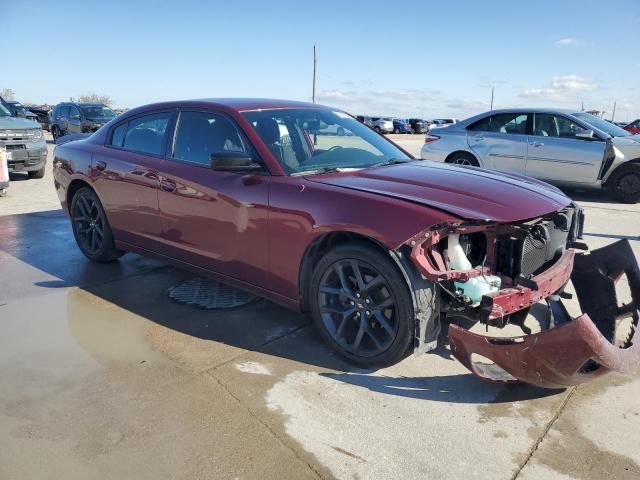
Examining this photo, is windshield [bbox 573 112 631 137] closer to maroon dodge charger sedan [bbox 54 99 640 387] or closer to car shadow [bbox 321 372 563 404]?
maroon dodge charger sedan [bbox 54 99 640 387]

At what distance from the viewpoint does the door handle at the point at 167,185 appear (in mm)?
4102

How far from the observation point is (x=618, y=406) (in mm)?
2877

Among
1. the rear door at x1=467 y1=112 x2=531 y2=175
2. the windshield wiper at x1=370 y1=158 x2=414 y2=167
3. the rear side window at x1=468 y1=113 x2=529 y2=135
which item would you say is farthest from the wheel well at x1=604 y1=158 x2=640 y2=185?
the windshield wiper at x1=370 y1=158 x2=414 y2=167

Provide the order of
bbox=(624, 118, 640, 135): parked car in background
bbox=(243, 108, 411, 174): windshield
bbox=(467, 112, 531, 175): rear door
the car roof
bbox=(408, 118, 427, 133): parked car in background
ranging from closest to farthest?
bbox=(243, 108, 411, 174): windshield < the car roof < bbox=(467, 112, 531, 175): rear door < bbox=(624, 118, 640, 135): parked car in background < bbox=(408, 118, 427, 133): parked car in background

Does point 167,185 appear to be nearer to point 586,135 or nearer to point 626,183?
point 586,135

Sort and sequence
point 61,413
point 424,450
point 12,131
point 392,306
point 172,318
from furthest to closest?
point 12,131
point 172,318
point 392,306
point 61,413
point 424,450

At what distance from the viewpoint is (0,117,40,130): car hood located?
10.3m

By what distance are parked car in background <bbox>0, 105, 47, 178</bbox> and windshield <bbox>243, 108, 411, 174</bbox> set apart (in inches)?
333

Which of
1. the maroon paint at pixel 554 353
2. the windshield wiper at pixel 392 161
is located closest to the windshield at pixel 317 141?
the windshield wiper at pixel 392 161

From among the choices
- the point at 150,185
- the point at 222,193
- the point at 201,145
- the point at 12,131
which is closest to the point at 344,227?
the point at 222,193

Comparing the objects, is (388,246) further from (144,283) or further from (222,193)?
(144,283)

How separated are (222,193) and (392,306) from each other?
149 centimetres

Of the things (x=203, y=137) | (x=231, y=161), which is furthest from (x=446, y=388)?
(x=203, y=137)

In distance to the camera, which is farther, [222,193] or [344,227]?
[222,193]
